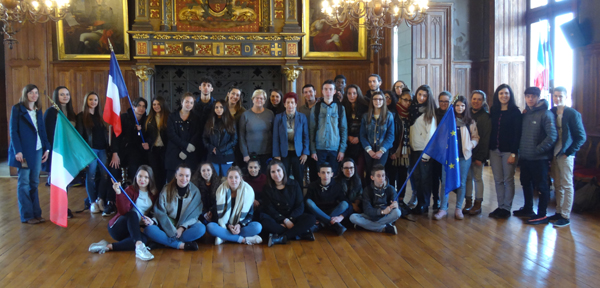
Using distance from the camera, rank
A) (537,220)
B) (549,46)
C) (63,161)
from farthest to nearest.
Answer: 1. (549,46)
2. (537,220)
3. (63,161)

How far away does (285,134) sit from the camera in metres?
5.09

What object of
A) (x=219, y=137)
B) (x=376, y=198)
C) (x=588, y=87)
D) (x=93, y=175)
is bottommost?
(x=376, y=198)

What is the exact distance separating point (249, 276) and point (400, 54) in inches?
274

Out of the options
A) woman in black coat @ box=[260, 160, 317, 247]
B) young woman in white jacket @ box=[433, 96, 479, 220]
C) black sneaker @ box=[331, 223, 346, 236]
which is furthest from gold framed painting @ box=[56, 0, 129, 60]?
young woman in white jacket @ box=[433, 96, 479, 220]

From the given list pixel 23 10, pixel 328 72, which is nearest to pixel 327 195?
pixel 23 10

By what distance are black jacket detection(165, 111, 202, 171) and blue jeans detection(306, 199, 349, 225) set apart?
1.47 metres

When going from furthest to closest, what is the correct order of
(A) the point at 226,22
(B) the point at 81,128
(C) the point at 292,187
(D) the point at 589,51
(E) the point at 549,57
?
(A) the point at 226,22, (E) the point at 549,57, (D) the point at 589,51, (B) the point at 81,128, (C) the point at 292,187

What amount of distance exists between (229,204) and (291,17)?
232 inches

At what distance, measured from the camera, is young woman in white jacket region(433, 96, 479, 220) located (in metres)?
5.08

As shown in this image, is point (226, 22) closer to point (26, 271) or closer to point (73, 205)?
point (73, 205)

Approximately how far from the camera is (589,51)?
6.77 metres

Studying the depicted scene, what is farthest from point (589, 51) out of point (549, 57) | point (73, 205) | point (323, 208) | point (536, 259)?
point (73, 205)

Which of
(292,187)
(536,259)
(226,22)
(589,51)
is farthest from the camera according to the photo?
(226,22)

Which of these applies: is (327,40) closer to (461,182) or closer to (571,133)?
(461,182)
